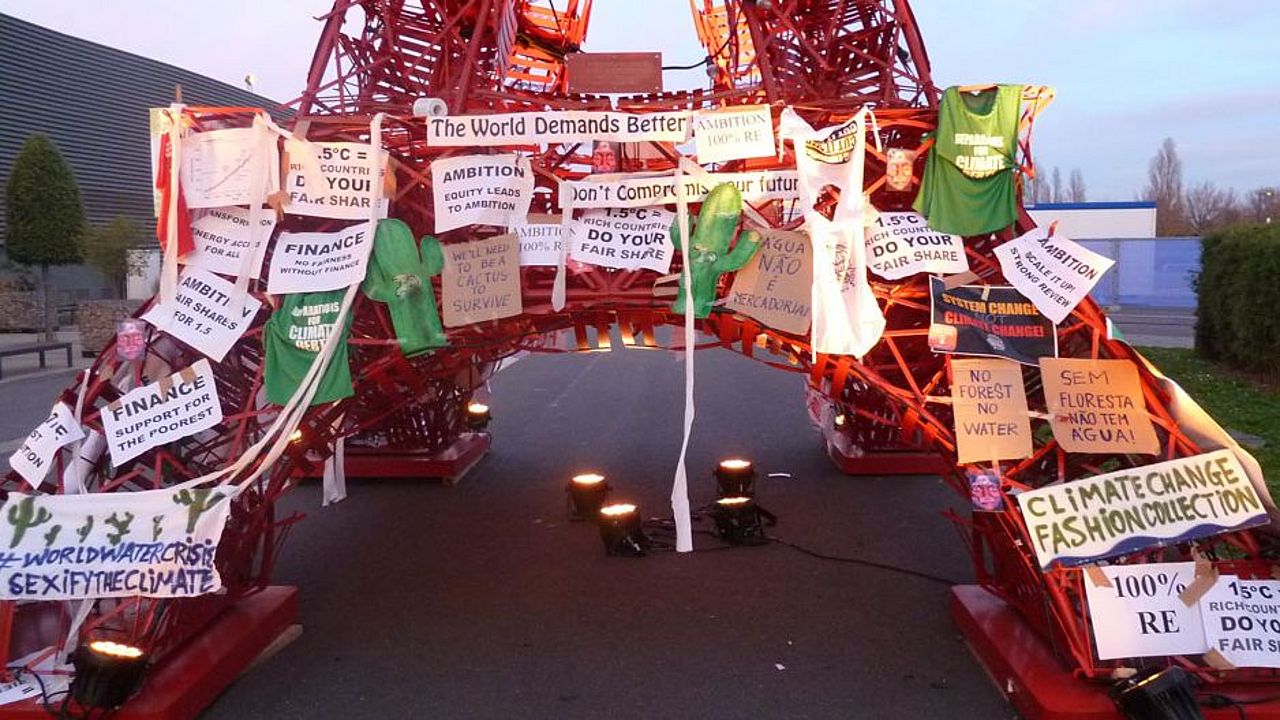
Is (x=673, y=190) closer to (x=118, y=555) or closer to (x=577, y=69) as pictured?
(x=577, y=69)

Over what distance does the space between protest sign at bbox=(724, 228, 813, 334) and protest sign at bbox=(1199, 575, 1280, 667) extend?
8.14 ft

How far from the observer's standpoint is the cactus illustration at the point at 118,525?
512 centimetres

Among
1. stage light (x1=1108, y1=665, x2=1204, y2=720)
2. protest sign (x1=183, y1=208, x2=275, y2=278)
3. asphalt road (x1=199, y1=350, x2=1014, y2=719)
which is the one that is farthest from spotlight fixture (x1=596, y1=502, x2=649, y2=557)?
stage light (x1=1108, y1=665, x2=1204, y2=720)

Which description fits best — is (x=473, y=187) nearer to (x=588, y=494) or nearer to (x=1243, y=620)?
(x=588, y=494)

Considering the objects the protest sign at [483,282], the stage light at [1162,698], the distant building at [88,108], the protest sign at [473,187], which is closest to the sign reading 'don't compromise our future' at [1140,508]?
the stage light at [1162,698]

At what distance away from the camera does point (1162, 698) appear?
439 centimetres

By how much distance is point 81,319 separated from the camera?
22.7m

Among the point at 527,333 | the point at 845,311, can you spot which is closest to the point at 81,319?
the point at 527,333

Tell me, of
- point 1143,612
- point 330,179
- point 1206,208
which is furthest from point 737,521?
point 1206,208

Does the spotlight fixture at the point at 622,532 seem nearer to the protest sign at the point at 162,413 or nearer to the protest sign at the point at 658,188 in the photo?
the protest sign at the point at 658,188

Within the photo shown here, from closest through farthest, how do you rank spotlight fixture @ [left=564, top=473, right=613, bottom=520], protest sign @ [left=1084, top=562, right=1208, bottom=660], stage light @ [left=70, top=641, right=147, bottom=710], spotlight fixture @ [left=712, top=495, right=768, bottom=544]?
stage light @ [left=70, top=641, right=147, bottom=710] < protest sign @ [left=1084, top=562, right=1208, bottom=660] < spotlight fixture @ [left=712, top=495, right=768, bottom=544] < spotlight fixture @ [left=564, top=473, right=613, bottom=520]

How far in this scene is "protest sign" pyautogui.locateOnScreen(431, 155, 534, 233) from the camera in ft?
18.5

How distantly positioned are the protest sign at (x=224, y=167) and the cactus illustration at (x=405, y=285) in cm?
74

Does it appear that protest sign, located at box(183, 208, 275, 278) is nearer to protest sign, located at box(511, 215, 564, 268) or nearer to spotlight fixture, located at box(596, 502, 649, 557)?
protest sign, located at box(511, 215, 564, 268)
